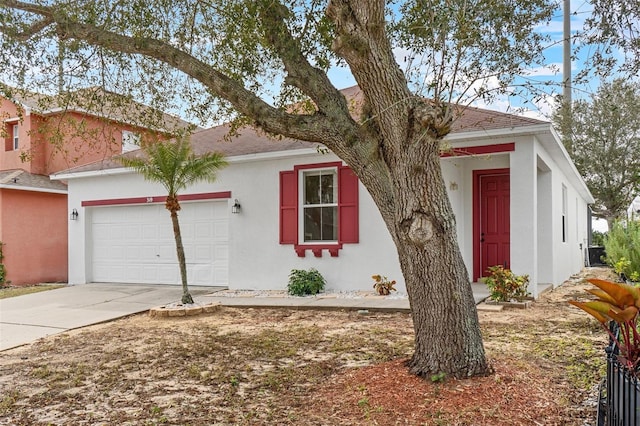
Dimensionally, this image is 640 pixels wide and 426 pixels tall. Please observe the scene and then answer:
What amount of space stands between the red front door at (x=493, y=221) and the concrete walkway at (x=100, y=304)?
86cm

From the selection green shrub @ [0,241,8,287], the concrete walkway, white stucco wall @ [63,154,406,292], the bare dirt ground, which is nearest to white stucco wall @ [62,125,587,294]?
white stucco wall @ [63,154,406,292]

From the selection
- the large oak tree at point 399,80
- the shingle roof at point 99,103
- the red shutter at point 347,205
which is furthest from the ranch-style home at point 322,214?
the large oak tree at point 399,80

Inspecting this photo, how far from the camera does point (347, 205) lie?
10.1 metres

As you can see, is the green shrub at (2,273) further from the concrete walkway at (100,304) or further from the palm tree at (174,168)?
the palm tree at (174,168)

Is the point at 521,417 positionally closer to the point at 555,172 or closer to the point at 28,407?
the point at 28,407

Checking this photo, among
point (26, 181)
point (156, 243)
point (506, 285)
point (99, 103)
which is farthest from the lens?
point (26, 181)

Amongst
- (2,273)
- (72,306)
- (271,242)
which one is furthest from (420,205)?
(2,273)

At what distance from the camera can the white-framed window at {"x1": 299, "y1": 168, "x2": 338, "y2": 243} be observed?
410 inches

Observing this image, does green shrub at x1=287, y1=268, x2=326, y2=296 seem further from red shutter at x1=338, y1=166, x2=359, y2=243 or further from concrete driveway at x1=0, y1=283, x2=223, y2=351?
concrete driveway at x1=0, y1=283, x2=223, y2=351

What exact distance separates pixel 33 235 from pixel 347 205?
417 inches

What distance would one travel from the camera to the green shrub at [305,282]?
9.88m

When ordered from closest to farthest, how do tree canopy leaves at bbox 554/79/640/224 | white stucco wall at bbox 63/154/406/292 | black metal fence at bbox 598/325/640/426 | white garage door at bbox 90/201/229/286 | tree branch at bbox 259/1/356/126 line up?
black metal fence at bbox 598/325/640/426, tree branch at bbox 259/1/356/126, white stucco wall at bbox 63/154/406/292, white garage door at bbox 90/201/229/286, tree canopy leaves at bbox 554/79/640/224

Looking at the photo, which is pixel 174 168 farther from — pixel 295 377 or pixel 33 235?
pixel 33 235

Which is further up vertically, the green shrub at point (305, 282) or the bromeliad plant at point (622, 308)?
the bromeliad plant at point (622, 308)
